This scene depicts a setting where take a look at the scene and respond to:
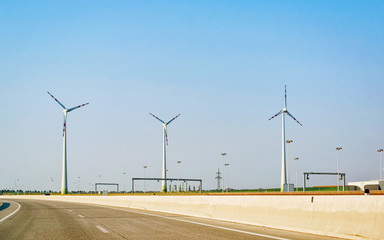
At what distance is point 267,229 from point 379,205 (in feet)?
15.6

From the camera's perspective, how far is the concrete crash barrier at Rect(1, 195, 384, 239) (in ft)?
33.6

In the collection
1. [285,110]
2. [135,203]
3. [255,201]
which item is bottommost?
[135,203]

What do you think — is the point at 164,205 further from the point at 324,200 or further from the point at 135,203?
the point at 324,200

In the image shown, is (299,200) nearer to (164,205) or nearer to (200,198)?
(200,198)

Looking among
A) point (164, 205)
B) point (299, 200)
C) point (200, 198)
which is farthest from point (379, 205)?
point (164, 205)

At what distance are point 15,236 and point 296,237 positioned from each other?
7939 millimetres

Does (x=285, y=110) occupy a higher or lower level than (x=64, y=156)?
higher

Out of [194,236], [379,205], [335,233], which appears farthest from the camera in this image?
[194,236]

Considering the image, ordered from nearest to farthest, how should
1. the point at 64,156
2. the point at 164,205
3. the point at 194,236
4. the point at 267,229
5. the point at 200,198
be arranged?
the point at 194,236
the point at 267,229
the point at 200,198
the point at 164,205
the point at 64,156

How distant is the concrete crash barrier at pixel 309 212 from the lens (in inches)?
404

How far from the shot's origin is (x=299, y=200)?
1320 cm

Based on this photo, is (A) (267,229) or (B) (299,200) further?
(A) (267,229)

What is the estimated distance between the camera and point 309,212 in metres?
A: 12.6

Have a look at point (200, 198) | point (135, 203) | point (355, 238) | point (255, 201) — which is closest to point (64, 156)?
point (135, 203)
